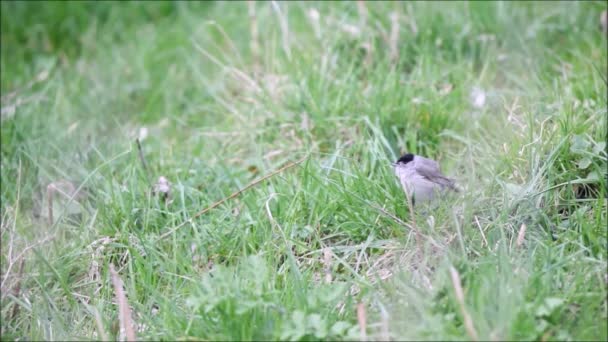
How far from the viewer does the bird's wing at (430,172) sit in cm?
362

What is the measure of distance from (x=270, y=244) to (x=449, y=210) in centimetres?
82

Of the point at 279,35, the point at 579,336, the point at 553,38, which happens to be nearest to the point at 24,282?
the point at 579,336

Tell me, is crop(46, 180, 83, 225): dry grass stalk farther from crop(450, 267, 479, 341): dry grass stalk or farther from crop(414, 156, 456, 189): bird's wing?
crop(450, 267, 479, 341): dry grass stalk

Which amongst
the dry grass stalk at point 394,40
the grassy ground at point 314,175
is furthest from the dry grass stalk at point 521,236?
the dry grass stalk at point 394,40

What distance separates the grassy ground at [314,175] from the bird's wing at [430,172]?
143 millimetres

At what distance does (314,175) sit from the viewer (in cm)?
358

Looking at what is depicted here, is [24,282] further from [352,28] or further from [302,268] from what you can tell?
[352,28]

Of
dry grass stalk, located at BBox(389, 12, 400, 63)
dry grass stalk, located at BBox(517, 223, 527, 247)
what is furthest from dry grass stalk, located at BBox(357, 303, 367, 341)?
dry grass stalk, located at BBox(389, 12, 400, 63)

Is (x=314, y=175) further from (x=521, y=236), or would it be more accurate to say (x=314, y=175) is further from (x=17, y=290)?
(x=17, y=290)

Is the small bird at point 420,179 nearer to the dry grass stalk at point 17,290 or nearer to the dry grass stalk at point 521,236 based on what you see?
the dry grass stalk at point 521,236

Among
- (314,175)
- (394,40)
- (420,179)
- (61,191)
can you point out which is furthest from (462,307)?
(394,40)

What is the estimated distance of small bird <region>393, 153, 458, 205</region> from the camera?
348cm

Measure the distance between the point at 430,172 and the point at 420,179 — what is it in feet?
0.54

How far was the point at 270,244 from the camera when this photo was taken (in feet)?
10.9
